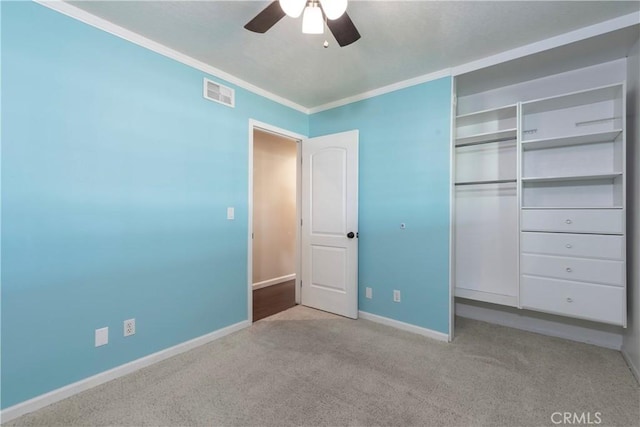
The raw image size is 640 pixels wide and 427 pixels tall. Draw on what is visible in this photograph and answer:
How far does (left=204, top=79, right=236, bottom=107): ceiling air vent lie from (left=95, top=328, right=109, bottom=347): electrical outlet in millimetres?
2027

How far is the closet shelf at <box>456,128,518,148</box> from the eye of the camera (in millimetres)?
2680

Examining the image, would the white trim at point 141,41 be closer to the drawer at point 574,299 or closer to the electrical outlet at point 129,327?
the electrical outlet at point 129,327

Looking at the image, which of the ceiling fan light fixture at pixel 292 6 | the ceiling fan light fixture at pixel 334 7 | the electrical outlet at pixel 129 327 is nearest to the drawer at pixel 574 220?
the ceiling fan light fixture at pixel 334 7

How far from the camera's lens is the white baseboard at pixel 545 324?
8.18 ft

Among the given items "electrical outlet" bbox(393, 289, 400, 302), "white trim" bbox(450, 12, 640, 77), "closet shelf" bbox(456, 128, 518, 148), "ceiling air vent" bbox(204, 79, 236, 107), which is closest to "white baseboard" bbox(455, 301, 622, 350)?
"electrical outlet" bbox(393, 289, 400, 302)

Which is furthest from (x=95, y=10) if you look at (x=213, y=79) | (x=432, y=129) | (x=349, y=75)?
(x=432, y=129)

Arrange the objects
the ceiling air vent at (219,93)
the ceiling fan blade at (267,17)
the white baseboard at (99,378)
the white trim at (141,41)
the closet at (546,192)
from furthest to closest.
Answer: the ceiling air vent at (219,93) < the closet at (546,192) < the white trim at (141,41) < the white baseboard at (99,378) < the ceiling fan blade at (267,17)

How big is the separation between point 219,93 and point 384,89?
1692 millimetres

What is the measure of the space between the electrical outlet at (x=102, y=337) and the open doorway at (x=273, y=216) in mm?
2201

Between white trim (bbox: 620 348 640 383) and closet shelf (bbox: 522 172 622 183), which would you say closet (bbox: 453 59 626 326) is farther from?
white trim (bbox: 620 348 640 383)

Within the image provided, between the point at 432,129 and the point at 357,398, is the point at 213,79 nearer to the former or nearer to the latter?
the point at 432,129

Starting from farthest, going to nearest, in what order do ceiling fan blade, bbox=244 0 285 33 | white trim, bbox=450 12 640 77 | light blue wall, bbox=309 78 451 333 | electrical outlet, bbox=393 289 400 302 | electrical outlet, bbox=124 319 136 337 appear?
electrical outlet, bbox=393 289 400 302
light blue wall, bbox=309 78 451 333
electrical outlet, bbox=124 319 136 337
white trim, bbox=450 12 640 77
ceiling fan blade, bbox=244 0 285 33

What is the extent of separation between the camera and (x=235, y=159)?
9.27 feet

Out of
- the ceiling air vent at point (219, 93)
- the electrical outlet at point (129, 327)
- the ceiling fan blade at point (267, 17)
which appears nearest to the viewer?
the ceiling fan blade at point (267, 17)
